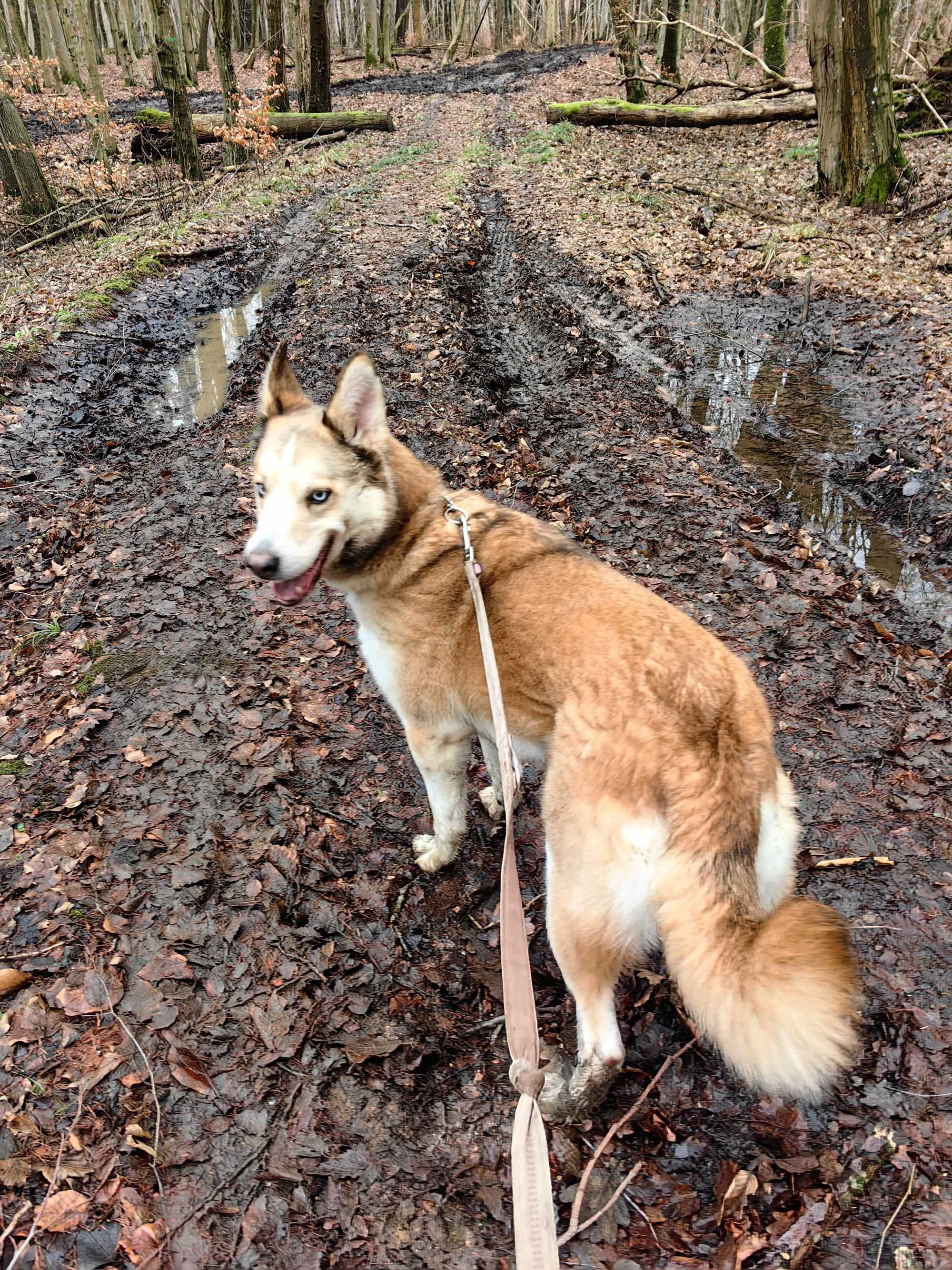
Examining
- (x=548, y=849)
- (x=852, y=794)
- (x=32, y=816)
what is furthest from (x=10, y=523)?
(x=852, y=794)

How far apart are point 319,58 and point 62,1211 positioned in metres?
29.2

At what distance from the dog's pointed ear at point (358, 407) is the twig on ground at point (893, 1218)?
3.58 m

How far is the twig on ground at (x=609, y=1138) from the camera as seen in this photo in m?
2.69

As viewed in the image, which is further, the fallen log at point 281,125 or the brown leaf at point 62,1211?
the fallen log at point 281,125

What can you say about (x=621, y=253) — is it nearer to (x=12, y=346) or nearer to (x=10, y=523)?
(x=12, y=346)

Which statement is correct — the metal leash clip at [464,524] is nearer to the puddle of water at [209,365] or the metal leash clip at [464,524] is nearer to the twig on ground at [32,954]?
the twig on ground at [32,954]

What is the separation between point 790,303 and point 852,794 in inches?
357

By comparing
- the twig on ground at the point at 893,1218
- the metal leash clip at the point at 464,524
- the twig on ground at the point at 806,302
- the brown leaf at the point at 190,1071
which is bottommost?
the brown leaf at the point at 190,1071

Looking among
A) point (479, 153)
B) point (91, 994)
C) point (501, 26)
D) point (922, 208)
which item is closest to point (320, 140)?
point (479, 153)

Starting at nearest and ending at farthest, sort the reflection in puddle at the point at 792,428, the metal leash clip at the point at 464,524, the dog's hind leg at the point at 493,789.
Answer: the metal leash clip at the point at 464,524
the dog's hind leg at the point at 493,789
the reflection in puddle at the point at 792,428

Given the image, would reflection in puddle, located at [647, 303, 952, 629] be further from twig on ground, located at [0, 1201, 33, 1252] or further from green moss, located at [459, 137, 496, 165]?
green moss, located at [459, 137, 496, 165]

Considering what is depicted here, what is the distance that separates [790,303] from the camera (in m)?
10.9

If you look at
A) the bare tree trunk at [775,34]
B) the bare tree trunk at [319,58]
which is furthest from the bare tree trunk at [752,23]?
the bare tree trunk at [319,58]

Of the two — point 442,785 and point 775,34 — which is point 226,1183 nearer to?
point 442,785
